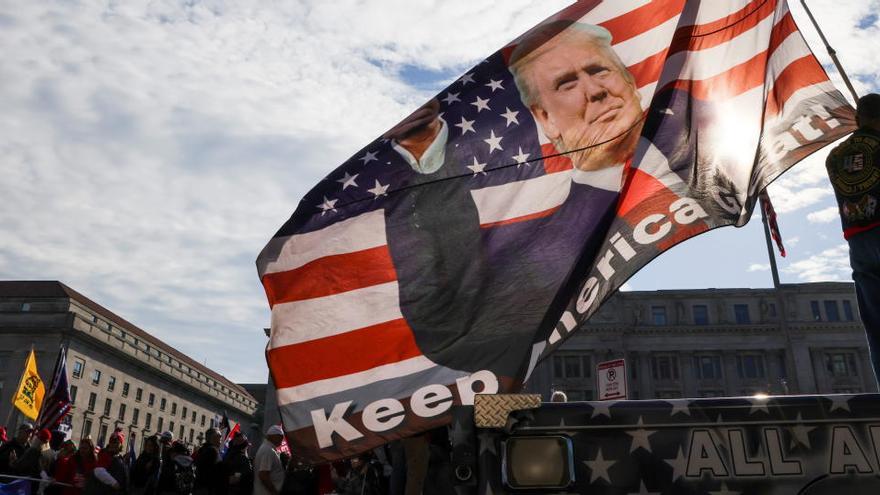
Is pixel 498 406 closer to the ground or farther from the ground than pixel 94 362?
closer to the ground

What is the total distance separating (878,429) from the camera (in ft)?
9.58

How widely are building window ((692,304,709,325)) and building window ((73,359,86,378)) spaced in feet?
213

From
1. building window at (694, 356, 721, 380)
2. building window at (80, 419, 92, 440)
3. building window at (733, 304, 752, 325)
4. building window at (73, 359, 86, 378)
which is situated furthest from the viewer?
building window at (80, 419, 92, 440)

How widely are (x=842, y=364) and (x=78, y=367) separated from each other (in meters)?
78.3

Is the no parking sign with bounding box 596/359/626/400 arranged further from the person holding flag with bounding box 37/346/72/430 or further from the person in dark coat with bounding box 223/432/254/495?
the person holding flag with bounding box 37/346/72/430

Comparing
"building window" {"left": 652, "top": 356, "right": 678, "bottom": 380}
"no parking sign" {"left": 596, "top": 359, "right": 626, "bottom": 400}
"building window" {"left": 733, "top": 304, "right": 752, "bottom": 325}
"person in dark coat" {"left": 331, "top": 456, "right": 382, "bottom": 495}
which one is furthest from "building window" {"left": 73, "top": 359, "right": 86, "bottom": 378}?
"no parking sign" {"left": 596, "top": 359, "right": 626, "bottom": 400}

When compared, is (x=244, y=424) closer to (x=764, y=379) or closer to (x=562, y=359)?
(x=562, y=359)

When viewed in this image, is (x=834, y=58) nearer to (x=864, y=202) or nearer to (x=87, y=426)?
(x=864, y=202)

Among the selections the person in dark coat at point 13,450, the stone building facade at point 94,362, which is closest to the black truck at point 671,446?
the person in dark coat at point 13,450

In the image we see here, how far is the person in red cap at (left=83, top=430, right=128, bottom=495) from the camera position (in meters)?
9.80

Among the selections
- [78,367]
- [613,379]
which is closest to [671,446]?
[613,379]

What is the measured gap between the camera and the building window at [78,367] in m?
75.5

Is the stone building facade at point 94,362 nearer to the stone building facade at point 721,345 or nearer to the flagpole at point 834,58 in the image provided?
the stone building facade at point 721,345

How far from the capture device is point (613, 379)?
10.5m
